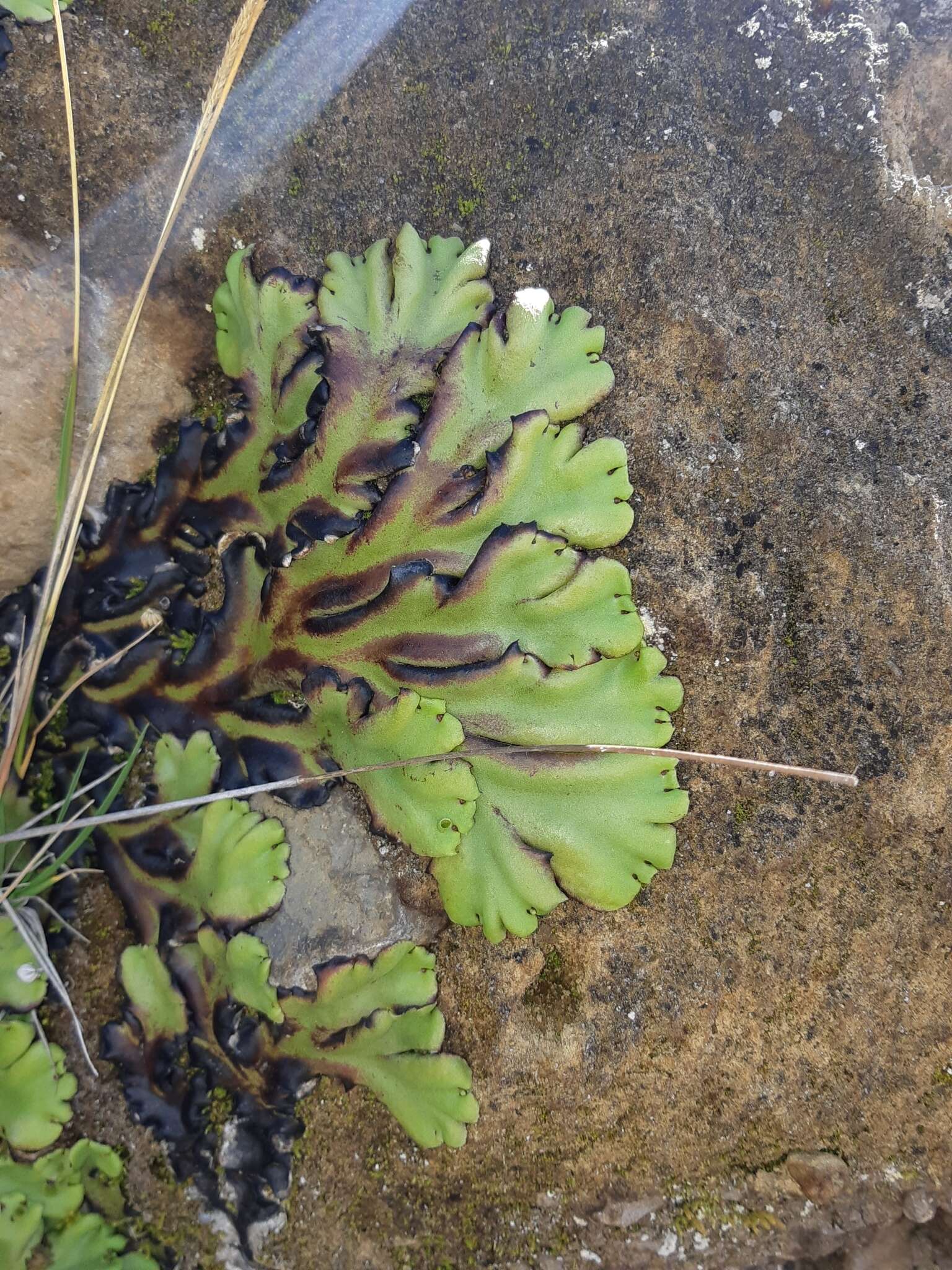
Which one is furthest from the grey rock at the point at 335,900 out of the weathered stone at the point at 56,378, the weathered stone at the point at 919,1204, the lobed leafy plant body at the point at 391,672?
the weathered stone at the point at 919,1204

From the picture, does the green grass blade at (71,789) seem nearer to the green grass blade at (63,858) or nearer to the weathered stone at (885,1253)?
the green grass blade at (63,858)

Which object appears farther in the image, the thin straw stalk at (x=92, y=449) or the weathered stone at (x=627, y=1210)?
the weathered stone at (x=627, y=1210)

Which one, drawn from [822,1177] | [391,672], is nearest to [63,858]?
[391,672]

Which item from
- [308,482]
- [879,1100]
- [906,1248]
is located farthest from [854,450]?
[906,1248]

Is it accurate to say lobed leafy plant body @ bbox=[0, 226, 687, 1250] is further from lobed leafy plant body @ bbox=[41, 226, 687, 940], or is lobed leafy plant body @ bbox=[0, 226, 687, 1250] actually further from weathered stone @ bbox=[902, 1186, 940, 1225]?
weathered stone @ bbox=[902, 1186, 940, 1225]

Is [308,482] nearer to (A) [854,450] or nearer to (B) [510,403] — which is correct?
(B) [510,403]
